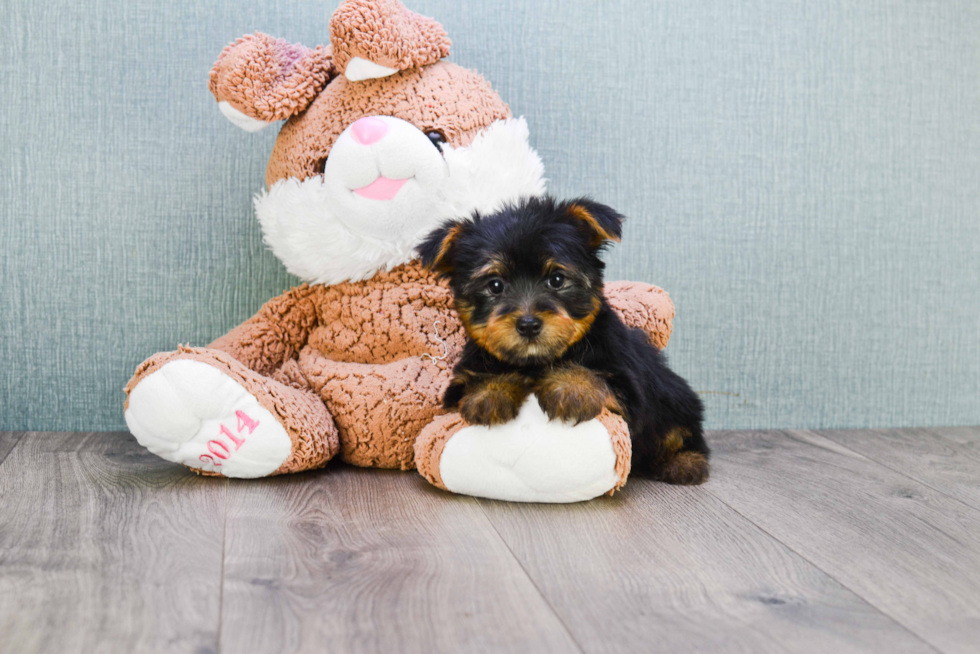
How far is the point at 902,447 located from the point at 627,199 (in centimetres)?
114

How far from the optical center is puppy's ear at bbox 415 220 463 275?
1.75 meters

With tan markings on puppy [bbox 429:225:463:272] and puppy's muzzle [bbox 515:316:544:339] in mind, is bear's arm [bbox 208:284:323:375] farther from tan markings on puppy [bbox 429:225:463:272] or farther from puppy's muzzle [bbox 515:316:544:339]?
puppy's muzzle [bbox 515:316:544:339]

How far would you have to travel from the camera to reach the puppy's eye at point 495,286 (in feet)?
5.52

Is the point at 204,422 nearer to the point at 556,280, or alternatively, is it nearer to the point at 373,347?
the point at 373,347

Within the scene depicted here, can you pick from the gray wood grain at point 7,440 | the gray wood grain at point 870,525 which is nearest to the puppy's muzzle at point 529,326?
the gray wood grain at point 870,525

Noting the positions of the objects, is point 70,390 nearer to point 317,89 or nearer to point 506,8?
point 317,89

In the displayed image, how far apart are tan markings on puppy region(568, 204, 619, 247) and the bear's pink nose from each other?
52 cm

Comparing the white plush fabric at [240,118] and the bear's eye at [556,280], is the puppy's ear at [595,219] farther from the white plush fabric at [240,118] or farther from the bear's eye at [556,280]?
the white plush fabric at [240,118]

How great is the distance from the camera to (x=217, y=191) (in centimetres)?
247

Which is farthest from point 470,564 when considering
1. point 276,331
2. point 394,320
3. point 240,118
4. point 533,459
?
point 240,118

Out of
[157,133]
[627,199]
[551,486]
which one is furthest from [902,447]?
[157,133]

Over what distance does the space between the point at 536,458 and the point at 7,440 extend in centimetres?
161

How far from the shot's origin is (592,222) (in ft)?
5.64

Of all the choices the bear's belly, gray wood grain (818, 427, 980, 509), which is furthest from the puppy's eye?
gray wood grain (818, 427, 980, 509)
